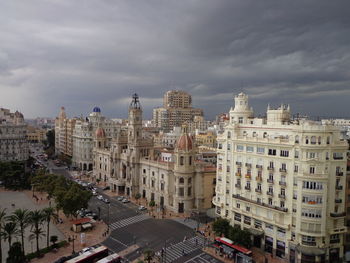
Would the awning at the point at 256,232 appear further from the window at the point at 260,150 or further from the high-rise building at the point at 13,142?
the high-rise building at the point at 13,142

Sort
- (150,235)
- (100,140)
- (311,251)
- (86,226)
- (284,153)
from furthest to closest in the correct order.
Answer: (100,140), (86,226), (150,235), (284,153), (311,251)

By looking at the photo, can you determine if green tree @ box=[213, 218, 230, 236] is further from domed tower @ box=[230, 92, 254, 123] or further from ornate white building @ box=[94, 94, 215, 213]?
domed tower @ box=[230, 92, 254, 123]

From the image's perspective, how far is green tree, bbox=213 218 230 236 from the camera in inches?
2520

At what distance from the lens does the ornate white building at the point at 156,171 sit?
3351 inches

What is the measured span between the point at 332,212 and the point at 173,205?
46.6 metres

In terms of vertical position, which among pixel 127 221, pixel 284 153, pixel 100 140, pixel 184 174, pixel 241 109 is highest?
pixel 241 109

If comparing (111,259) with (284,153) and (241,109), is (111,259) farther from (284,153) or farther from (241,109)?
(241,109)

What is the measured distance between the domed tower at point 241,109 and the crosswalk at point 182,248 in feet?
106

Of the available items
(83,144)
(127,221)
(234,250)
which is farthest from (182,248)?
(83,144)

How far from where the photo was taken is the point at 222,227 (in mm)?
64188

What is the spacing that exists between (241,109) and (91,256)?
2006 inches

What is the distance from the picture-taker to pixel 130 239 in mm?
68688

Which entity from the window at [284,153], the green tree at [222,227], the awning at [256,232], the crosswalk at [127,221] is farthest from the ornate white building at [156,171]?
the window at [284,153]

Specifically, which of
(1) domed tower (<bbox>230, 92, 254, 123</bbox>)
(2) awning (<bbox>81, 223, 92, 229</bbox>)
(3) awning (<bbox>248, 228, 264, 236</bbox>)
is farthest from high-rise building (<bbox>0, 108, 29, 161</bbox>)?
(3) awning (<bbox>248, 228, 264, 236</bbox>)
